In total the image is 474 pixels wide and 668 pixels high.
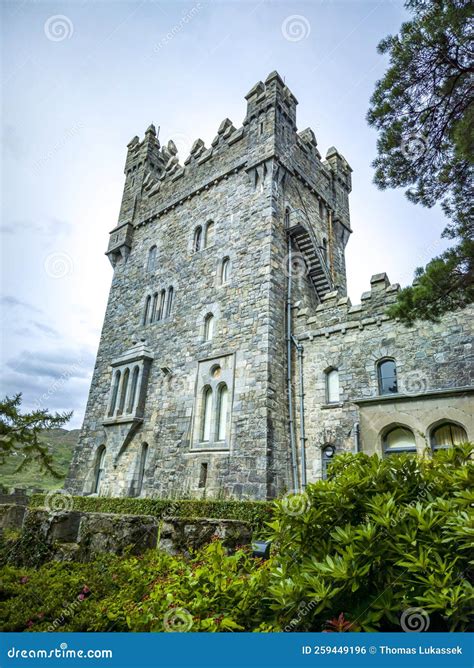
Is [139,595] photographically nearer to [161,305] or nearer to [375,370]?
[375,370]

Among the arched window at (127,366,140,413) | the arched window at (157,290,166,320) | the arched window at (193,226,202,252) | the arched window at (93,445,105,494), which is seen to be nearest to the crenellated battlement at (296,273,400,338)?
the arched window at (193,226,202,252)

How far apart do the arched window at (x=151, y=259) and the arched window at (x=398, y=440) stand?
13.3 meters

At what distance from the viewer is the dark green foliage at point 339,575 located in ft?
7.85

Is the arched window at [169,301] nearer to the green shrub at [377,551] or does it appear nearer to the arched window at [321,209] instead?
the arched window at [321,209]

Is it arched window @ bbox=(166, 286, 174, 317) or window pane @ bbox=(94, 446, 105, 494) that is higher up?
arched window @ bbox=(166, 286, 174, 317)

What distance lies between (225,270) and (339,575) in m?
13.4

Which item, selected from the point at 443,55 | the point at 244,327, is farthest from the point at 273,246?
the point at 443,55

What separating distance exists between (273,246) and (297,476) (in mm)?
7625

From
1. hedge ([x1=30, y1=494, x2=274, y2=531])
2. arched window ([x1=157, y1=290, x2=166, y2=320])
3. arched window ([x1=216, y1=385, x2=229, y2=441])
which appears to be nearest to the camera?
hedge ([x1=30, y1=494, x2=274, y2=531])

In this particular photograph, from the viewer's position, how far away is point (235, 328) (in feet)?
44.2

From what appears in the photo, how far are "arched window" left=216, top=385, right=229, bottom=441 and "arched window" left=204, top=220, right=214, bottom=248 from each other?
6.36 m

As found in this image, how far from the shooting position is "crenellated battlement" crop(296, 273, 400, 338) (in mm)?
11695
